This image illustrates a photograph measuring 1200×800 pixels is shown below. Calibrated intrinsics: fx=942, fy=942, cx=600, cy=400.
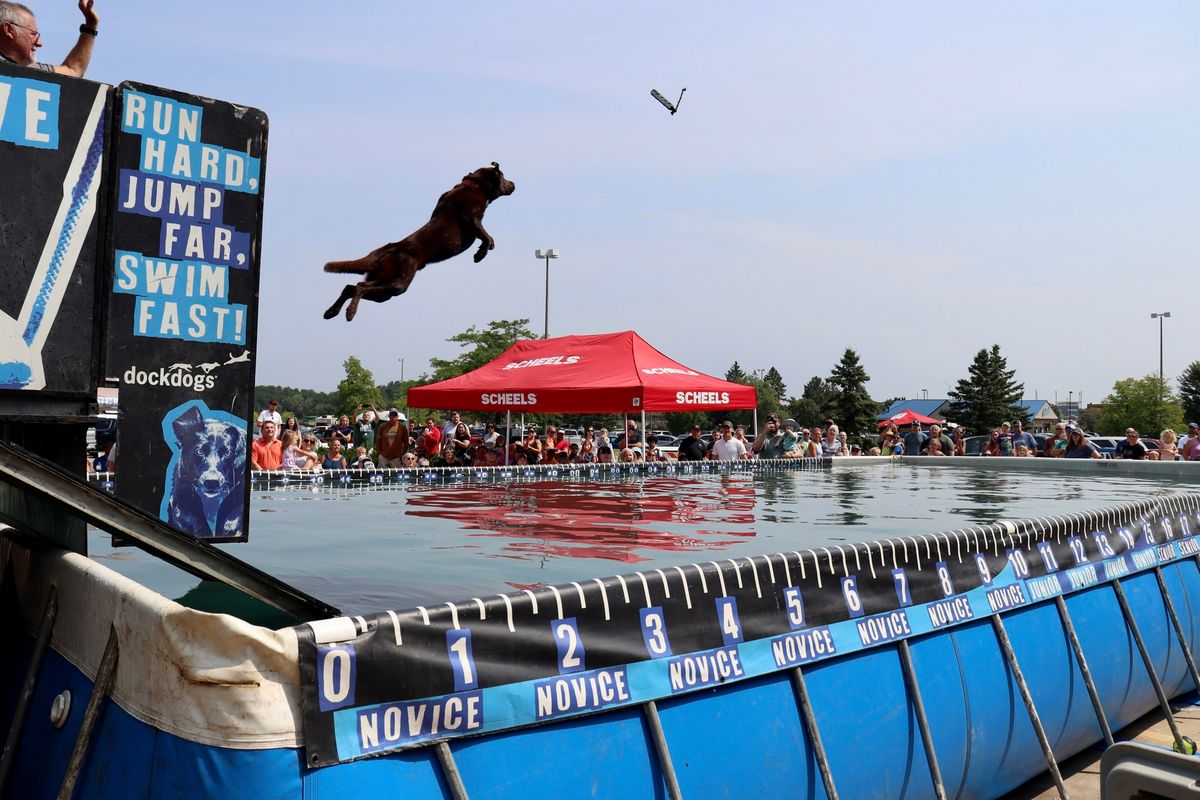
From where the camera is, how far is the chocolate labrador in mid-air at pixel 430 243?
550 cm

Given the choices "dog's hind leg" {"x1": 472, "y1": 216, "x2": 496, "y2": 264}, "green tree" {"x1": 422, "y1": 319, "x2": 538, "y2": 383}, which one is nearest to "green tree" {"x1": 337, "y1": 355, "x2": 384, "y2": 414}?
"green tree" {"x1": 422, "y1": 319, "x2": 538, "y2": 383}

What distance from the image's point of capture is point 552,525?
654 centimetres

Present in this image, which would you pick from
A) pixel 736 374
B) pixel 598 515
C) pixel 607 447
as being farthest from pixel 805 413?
pixel 598 515

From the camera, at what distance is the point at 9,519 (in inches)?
117

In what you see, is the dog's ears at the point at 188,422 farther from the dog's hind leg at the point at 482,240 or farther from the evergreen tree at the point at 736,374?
the evergreen tree at the point at 736,374

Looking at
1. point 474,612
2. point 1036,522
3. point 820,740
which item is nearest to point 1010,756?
point 1036,522

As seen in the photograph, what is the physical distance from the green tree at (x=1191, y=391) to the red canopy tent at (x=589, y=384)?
60.6 metres

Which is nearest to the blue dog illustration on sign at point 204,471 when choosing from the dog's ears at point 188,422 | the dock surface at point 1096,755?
the dog's ears at point 188,422

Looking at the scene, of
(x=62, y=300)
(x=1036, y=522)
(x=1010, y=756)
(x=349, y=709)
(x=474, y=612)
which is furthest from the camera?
(x=1036, y=522)

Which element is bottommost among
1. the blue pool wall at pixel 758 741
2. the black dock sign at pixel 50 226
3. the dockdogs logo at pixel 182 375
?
the blue pool wall at pixel 758 741

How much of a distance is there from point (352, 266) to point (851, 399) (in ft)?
214

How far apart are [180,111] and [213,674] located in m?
2.03

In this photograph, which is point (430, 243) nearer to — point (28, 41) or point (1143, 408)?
point (28, 41)

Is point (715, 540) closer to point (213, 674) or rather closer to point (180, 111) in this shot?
point (180, 111)
